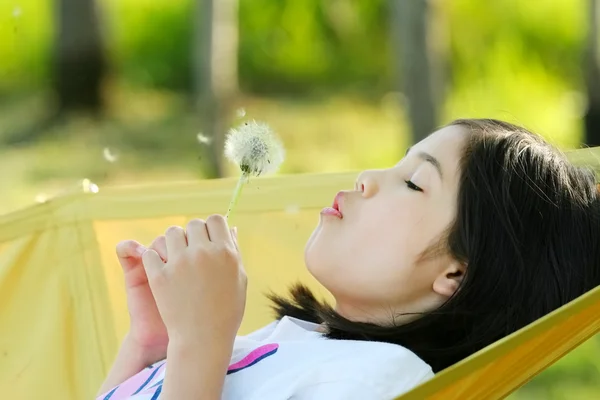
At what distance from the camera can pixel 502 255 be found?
3.48 feet

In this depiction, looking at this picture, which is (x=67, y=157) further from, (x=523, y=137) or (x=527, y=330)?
(x=527, y=330)

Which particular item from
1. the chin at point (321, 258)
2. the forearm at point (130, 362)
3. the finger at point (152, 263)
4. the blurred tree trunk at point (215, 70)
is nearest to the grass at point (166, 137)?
the blurred tree trunk at point (215, 70)

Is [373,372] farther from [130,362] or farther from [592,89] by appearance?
[592,89]

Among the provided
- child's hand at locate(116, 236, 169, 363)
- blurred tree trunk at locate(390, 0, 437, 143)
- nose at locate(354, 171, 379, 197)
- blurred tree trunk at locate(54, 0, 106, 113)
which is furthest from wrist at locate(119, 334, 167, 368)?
blurred tree trunk at locate(54, 0, 106, 113)

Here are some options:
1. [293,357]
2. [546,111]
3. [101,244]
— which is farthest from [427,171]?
[546,111]

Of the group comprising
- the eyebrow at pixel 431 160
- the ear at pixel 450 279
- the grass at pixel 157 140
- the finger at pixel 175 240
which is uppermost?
the eyebrow at pixel 431 160

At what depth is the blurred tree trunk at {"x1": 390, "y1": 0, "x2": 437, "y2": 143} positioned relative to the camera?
9.53ft

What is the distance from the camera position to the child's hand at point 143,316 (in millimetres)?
1165

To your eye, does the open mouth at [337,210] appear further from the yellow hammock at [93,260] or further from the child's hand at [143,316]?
the yellow hammock at [93,260]

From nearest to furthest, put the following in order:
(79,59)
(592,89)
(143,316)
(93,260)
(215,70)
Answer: (143,316)
(93,260)
(592,89)
(215,70)
(79,59)

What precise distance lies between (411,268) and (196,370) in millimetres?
258

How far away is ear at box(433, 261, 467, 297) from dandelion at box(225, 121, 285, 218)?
0.21 metres

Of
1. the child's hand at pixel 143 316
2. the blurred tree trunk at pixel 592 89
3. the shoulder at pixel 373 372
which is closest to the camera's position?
the shoulder at pixel 373 372

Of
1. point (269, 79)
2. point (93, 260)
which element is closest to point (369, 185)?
point (93, 260)
